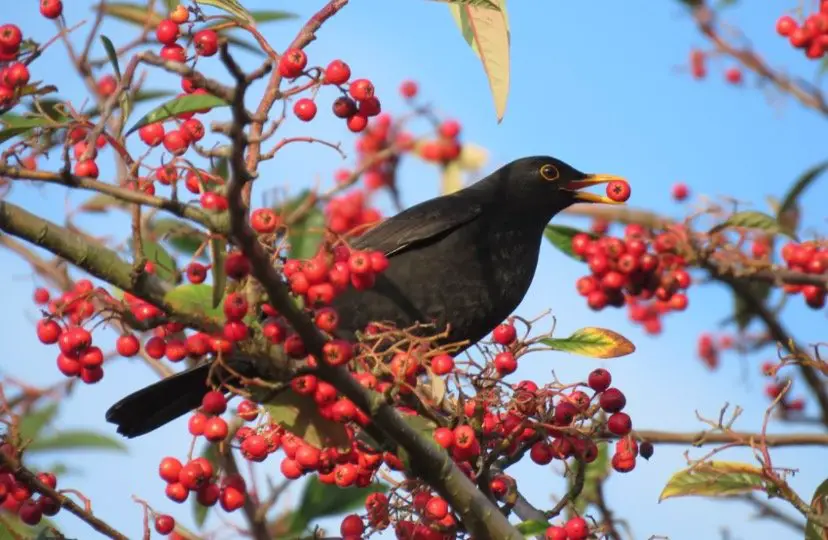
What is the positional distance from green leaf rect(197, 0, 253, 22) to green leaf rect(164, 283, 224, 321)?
89 cm

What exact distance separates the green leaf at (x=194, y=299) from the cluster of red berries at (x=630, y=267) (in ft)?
9.98

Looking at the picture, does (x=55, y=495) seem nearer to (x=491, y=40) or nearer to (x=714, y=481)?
(x=491, y=40)

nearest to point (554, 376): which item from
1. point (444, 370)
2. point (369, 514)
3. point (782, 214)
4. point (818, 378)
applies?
point (444, 370)

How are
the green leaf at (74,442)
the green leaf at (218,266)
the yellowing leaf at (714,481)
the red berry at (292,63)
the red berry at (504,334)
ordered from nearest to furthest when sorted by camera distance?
the green leaf at (218,266)
the red berry at (292,63)
the red berry at (504,334)
the yellowing leaf at (714,481)
the green leaf at (74,442)

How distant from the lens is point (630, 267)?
5406 mm

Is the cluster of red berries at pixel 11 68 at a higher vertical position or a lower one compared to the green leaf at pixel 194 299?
higher

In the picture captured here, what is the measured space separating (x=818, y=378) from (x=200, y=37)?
301cm

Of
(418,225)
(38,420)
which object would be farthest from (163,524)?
(418,225)

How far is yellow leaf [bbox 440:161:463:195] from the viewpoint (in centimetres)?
721

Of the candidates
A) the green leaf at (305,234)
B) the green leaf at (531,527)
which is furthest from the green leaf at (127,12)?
the green leaf at (531,527)

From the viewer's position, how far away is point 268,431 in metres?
3.36

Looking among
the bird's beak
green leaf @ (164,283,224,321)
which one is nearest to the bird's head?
the bird's beak

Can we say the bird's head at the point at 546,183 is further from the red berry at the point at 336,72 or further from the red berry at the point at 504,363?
the red berry at the point at 336,72

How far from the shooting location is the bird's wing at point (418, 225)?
5.07 metres
